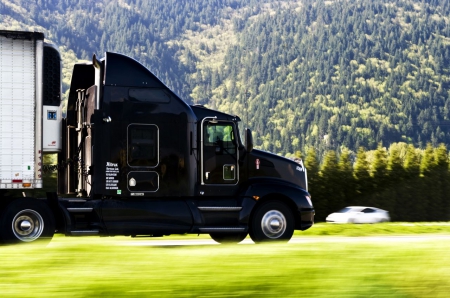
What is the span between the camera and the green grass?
6078 millimetres

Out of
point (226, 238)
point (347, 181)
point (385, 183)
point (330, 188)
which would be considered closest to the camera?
point (226, 238)

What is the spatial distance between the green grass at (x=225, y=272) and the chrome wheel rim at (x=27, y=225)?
24.5 feet

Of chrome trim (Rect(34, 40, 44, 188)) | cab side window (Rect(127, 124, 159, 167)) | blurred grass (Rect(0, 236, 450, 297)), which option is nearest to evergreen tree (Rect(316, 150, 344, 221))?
cab side window (Rect(127, 124, 159, 167))

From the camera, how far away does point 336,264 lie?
23.2ft

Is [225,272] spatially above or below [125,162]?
below

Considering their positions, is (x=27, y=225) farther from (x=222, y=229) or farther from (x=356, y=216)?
(x=356, y=216)

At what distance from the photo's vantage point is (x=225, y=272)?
21.8 feet

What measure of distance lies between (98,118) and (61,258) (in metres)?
9.15

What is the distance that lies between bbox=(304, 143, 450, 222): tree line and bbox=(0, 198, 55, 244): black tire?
1607 inches

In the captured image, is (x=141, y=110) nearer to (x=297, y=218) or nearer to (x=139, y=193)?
(x=139, y=193)

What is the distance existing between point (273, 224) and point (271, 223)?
0.06m

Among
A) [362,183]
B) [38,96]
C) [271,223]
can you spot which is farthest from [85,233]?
[362,183]

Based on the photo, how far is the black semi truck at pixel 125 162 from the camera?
15.7 meters

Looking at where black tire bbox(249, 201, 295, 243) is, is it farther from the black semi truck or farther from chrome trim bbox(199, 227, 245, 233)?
chrome trim bbox(199, 227, 245, 233)
